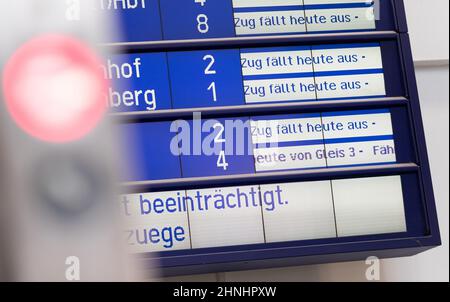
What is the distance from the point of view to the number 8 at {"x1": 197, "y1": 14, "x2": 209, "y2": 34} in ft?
5.57

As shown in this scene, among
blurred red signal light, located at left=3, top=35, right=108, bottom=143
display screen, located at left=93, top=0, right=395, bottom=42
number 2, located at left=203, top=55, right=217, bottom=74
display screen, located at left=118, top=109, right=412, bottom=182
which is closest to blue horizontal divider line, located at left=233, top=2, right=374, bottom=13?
display screen, located at left=93, top=0, right=395, bottom=42

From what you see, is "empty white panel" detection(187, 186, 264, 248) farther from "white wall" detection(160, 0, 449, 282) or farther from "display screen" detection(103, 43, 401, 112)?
"white wall" detection(160, 0, 449, 282)

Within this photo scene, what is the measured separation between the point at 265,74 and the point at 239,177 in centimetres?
26

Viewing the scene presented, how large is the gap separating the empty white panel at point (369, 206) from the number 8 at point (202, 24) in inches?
18.3

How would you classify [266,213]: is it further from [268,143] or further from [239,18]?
[239,18]

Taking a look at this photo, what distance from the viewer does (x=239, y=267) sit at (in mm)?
1652

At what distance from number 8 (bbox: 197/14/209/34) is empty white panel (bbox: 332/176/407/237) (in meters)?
0.46

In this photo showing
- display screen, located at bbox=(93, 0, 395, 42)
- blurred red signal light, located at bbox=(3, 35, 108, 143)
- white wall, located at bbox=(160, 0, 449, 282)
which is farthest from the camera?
white wall, located at bbox=(160, 0, 449, 282)

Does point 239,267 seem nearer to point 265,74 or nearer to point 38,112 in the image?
point 265,74

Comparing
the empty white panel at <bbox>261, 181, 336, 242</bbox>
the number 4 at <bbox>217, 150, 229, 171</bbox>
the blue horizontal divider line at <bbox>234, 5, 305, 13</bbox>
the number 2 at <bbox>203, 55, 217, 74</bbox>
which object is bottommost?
the empty white panel at <bbox>261, 181, 336, 242</bbox>

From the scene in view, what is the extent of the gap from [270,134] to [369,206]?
11.1 inches

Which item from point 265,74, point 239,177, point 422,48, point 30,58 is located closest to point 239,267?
point 239,177
